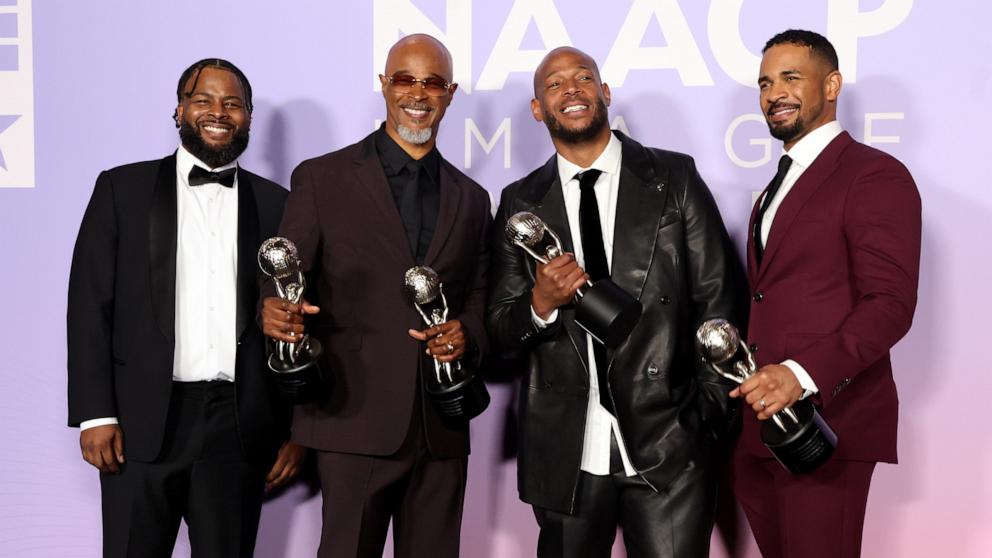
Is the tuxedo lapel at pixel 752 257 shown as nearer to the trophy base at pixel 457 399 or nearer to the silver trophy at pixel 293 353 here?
the trophy base at pixel 457 399

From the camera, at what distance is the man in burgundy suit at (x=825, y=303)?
8.79 feet

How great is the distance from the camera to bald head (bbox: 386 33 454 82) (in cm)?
343

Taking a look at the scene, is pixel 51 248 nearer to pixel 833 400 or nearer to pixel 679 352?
pixel 679 352

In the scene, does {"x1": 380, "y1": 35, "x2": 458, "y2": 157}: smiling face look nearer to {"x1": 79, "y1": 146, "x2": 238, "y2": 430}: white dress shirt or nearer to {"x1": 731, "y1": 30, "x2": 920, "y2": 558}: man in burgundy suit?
{"x1": 79, "y1": 146, "x2": 238, "y2": 430}: white dress shirt

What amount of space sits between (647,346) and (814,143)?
2.60 ft

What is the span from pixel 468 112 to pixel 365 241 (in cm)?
108

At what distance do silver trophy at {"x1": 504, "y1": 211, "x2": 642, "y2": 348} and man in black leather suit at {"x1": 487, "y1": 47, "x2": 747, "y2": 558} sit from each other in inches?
6.5

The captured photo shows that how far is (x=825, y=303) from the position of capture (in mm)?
2857

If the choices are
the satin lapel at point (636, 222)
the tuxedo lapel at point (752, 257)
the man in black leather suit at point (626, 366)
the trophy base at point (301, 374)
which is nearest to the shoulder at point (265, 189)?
the trophy base at point (301, 374)

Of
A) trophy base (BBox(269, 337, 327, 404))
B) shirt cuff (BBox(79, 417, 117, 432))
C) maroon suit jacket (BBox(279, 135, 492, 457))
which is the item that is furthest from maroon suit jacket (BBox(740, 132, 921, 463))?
shirt cuff (BBox(79, 417, 117, 432))

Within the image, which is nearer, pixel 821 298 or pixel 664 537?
pixel 821 298

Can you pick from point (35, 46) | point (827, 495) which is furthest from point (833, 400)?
point (35, 46)

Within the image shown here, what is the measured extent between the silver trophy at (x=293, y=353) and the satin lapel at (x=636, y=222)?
0.94 metres

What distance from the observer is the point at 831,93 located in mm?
3096
